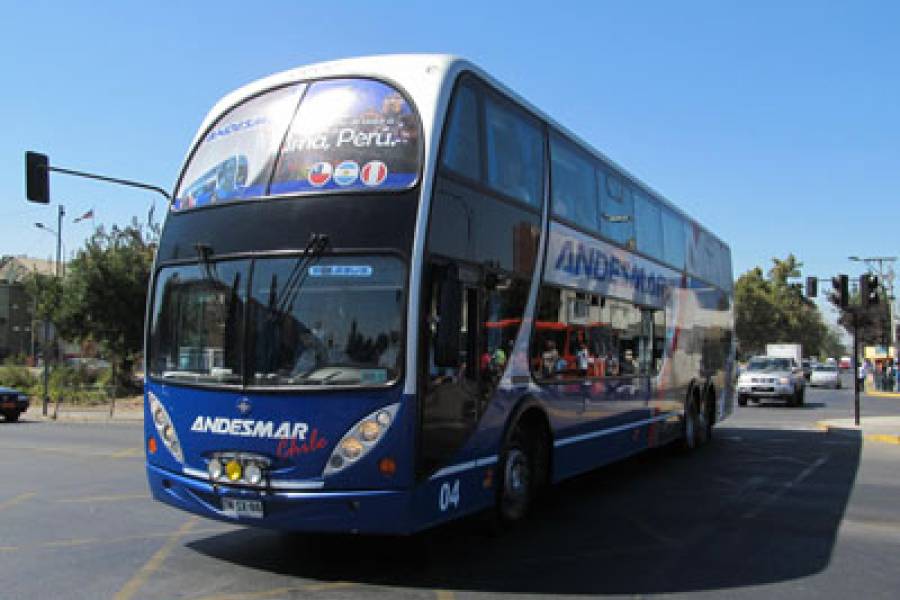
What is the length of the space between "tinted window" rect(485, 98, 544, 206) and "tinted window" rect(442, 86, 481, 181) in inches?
9.6

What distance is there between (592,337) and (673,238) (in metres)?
4.38

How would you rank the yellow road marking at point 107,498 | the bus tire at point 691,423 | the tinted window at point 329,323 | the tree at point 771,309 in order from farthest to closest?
the tree at point 771,309 < the bus tire at point 691,423 < the yellow road marking at point 107,498 < the tinted window at point 329,323

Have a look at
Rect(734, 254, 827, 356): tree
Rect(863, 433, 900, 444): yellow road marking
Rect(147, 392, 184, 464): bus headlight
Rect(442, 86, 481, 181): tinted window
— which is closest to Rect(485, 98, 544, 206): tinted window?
Rect(442, 86, 481, 181): tinted window

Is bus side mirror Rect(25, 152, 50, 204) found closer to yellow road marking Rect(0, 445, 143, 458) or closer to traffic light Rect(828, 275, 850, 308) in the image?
yellow road marking Rect(0, 445, 143, 458)

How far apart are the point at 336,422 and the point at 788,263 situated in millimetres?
91936

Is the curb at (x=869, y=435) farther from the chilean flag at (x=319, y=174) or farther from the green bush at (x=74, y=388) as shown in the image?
the green bush at (x=74, y=388)

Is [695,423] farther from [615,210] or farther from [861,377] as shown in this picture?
[861,377]

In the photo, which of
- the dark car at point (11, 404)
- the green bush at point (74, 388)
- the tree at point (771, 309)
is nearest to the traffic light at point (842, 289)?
the dark car at point (11, 404)

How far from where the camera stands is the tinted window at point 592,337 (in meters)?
7.97

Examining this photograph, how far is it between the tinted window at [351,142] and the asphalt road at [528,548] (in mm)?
2959

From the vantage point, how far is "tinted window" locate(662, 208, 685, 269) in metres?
12.4

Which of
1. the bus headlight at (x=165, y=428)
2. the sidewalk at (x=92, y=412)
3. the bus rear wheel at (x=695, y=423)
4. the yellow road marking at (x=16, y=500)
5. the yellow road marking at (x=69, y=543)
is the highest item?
the bus headlight at (x=165, y=428)

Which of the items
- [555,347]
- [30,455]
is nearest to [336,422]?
[555,347]

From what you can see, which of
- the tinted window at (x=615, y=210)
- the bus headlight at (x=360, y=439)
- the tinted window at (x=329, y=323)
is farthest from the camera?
the tinted window at (x=615, y=210)
